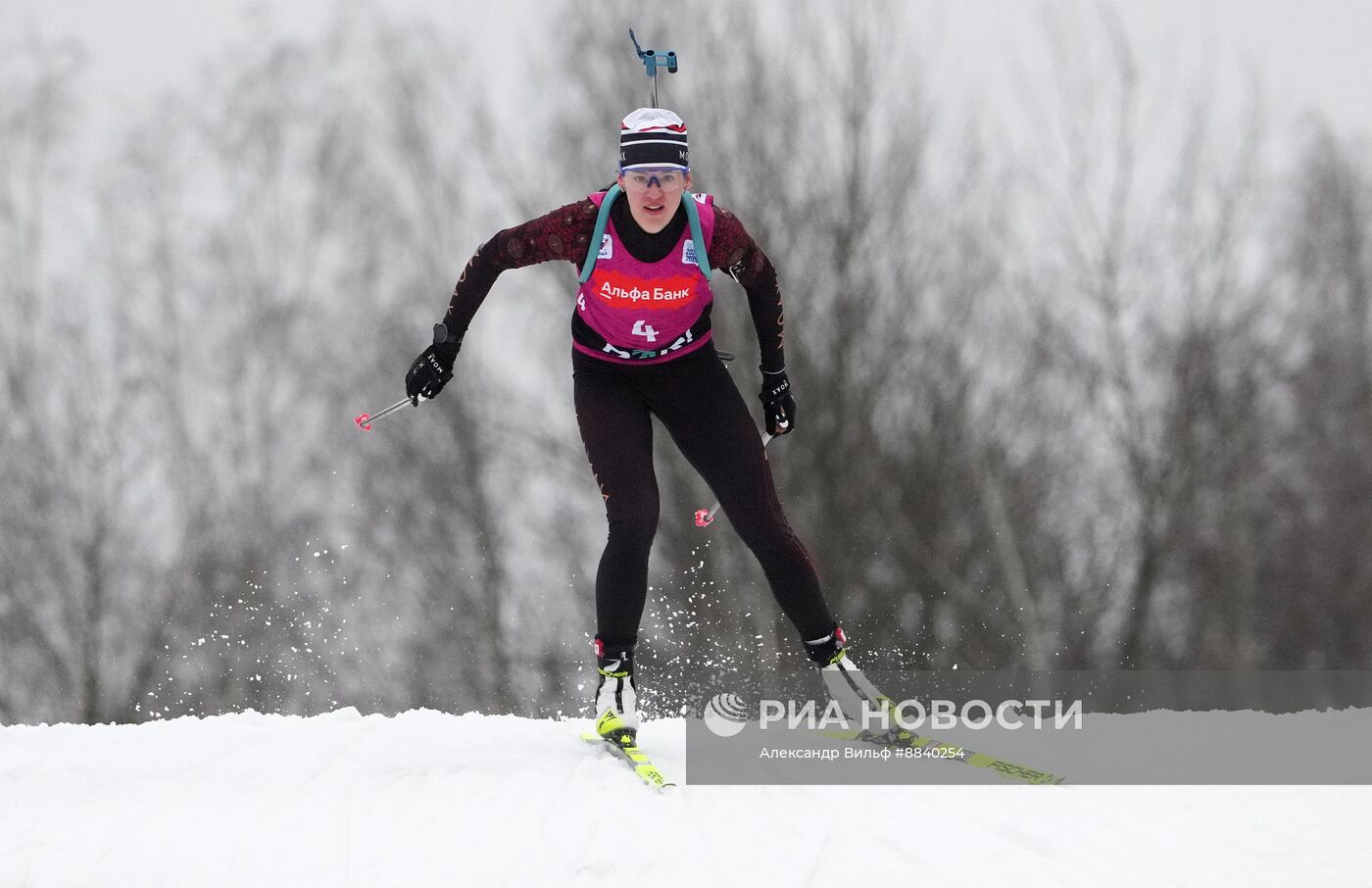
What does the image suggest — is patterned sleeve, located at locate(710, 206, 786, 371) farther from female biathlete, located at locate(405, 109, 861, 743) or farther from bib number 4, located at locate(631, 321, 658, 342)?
bib number 4, located at locate(631, 321, 658, 342)

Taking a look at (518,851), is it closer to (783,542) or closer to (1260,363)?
(783,542)

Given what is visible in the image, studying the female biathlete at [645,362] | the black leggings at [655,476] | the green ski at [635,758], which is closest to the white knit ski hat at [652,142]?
the female biathlete at [645,362]

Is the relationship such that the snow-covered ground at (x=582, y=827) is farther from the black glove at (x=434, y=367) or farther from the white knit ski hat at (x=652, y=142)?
the white knit ski hat at (x=652, y=142)

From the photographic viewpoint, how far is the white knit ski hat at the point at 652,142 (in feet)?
10.7

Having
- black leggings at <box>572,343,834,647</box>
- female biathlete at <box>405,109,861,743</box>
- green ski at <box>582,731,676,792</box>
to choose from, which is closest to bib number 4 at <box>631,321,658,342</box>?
female biathlete at <box>405,109,861,743</box>

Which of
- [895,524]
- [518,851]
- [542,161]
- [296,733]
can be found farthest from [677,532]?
[518,851]

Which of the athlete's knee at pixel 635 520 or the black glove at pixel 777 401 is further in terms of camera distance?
the black glove at pixel 777 401

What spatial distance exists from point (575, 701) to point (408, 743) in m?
8.90

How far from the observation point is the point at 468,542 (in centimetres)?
1238

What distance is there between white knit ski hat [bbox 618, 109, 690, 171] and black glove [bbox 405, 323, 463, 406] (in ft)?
2.21

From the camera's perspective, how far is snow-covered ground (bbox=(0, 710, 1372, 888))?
2508mm

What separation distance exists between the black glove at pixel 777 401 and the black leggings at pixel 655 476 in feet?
0.52

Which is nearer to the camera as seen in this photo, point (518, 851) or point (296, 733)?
point (518, 851)

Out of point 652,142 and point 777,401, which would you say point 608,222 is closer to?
point 652,142
